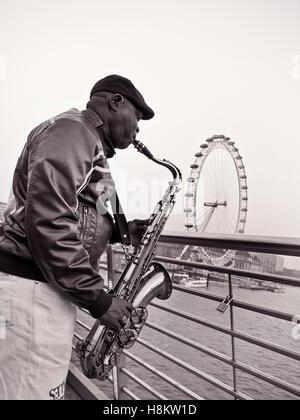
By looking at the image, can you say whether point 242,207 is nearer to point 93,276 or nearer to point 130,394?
point 130,394

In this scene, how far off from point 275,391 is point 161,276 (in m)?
17.1

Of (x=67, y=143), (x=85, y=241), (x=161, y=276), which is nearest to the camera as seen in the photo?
(x=67, y=143)

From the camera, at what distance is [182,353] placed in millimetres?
20078

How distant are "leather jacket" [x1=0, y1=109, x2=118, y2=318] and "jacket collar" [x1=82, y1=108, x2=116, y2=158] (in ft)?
0.11

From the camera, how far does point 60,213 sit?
1.11 meters

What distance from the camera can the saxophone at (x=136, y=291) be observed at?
176 cm

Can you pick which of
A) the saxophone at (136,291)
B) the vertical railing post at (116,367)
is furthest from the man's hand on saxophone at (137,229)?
the vertical railing post at (116,367)

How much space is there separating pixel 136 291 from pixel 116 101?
1002 millimetres

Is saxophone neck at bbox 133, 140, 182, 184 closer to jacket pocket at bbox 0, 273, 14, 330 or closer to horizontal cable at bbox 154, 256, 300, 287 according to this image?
horizontal cable at bbox 154, 256, 300, 287

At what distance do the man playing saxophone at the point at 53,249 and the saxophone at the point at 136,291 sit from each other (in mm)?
370

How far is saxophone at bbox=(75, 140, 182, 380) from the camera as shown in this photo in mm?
1763

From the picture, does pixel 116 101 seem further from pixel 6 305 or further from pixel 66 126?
pixel 6 305

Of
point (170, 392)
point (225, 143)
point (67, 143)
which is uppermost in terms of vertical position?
point (225, 143)

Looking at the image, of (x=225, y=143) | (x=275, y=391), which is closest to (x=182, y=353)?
(x=275, y=391)
